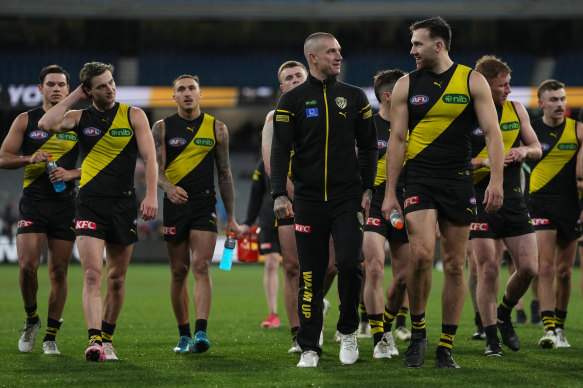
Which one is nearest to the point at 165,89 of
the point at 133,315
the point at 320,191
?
the point at 133,315

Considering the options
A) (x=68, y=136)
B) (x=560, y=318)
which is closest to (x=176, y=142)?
(x=68, y=136)

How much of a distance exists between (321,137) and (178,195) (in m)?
1.96

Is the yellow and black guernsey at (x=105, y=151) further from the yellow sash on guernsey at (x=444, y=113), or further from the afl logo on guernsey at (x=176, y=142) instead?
the yellow sash on guernsey at (x=444, y=113)

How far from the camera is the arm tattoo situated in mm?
8578

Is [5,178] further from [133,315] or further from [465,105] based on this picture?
[465,105]

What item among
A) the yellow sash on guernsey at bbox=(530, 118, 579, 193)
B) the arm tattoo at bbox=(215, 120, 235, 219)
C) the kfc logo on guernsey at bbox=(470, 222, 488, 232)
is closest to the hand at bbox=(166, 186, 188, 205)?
the arm tattoo at bbox=(215, 120, 235, 219)

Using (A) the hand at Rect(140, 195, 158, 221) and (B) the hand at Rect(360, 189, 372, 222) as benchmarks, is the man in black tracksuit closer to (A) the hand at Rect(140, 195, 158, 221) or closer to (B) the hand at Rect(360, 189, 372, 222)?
(B) the hand at Rect(360, 189, 372, 222)

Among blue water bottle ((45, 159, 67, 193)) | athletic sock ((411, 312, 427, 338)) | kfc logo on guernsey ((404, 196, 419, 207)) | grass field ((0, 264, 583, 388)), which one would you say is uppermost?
blue water bottle ((45, 159, 67, 193))

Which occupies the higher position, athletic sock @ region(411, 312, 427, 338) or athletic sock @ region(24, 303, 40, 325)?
athletic sock @ region(411, 312, 427, 338)

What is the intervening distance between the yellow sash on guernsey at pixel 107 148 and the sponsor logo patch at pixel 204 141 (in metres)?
0.86

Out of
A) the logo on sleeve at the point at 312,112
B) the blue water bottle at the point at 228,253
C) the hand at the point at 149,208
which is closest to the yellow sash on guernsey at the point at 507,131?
the logo on sleeve at the point at 312,112

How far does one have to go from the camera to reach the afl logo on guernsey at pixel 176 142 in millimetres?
8484

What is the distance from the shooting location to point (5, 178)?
3550cm

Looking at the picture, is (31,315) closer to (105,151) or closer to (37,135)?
(37,135)
